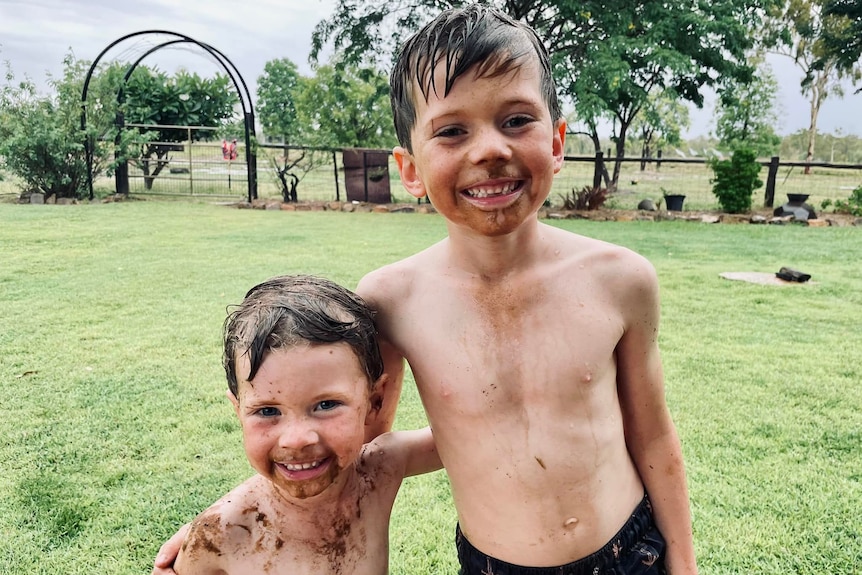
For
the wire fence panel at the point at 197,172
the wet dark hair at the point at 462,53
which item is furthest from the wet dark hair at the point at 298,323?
the wire fence panel at the point at 197,172

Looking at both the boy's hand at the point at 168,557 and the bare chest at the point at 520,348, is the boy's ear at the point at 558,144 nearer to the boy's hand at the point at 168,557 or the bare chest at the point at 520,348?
the bare chest at the point at 520,348

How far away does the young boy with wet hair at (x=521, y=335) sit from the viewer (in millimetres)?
1208

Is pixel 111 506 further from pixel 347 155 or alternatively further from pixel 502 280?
pixel 347 155

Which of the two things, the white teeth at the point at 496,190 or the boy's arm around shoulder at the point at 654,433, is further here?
the boy's arm around shoulder at the point at 654,433

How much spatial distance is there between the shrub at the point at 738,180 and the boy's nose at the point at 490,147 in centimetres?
1336

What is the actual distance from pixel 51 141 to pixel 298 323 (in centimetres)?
1526

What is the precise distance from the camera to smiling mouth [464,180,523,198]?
1.20 meters

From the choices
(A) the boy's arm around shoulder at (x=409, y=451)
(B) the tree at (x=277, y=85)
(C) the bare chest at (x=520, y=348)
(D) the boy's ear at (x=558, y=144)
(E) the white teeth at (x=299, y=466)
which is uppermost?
(B) the tree at (x=277, y=85)

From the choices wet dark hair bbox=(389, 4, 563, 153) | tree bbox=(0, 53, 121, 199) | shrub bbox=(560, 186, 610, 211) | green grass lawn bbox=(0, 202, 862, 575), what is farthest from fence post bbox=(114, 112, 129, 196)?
wet dark hair bbox=(389, 4, 563, 153)

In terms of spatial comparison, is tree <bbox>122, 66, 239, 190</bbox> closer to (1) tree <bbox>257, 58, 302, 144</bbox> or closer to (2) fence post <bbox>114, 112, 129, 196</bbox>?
(2) fence post <bbox>114, 112, 129, 196</bbox>

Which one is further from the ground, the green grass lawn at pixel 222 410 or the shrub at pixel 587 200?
the shrub at pixel 587 200

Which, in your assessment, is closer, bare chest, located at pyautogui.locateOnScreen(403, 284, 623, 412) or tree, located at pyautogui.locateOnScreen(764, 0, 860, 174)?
bare chest, located at pyautogui.locateOnScreen(403, 284, 623, 412)

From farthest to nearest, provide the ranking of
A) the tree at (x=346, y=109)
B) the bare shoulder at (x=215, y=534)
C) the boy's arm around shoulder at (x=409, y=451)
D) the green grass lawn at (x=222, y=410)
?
the tree at (x=346, y=109), the green grass lawn at (x=222, y=410), the boy's arm around shoulder at (x=409, y=451), the bare shoulder at (x=215, y=534)

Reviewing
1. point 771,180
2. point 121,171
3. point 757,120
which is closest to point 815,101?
point 757,120
